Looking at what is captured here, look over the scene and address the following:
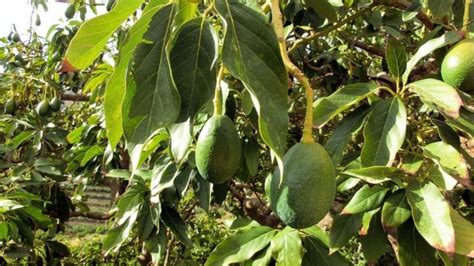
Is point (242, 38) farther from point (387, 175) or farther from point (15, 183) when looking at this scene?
point (15, 183)

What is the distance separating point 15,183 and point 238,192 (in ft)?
4.02

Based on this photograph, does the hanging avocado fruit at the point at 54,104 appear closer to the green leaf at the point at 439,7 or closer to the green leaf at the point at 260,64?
the green leaf at the point at 439,7

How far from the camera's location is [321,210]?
2.23ft

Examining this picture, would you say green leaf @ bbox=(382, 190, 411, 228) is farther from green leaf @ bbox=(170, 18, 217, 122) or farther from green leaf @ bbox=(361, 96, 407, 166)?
green leaf @ bbox=(170, 18, 217, 122)

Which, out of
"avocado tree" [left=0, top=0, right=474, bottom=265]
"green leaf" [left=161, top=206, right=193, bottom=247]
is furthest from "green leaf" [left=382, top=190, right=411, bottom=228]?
"green leaf" [left=161, top=206, right=193, bottom=247]

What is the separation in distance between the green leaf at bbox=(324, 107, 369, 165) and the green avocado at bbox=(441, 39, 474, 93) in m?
0.19

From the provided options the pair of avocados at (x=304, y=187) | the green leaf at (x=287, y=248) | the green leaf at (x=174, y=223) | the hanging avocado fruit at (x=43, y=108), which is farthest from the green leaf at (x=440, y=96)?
the hanging avocado fruit at (x=43, y=108)

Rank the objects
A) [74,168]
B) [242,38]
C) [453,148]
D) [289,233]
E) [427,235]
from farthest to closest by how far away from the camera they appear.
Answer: [74,168], [289,233], [453,148], [427,235], [242,38]

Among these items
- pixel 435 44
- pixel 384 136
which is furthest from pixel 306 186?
pixel 435 44

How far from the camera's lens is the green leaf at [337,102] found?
100cm

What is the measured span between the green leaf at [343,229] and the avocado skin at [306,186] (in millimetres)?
451

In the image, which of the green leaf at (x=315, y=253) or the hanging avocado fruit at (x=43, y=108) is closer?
the green leaf at (x=315, y=253)

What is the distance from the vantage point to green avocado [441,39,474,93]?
1.03 m

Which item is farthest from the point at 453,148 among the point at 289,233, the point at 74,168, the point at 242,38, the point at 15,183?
the point at 15,183
